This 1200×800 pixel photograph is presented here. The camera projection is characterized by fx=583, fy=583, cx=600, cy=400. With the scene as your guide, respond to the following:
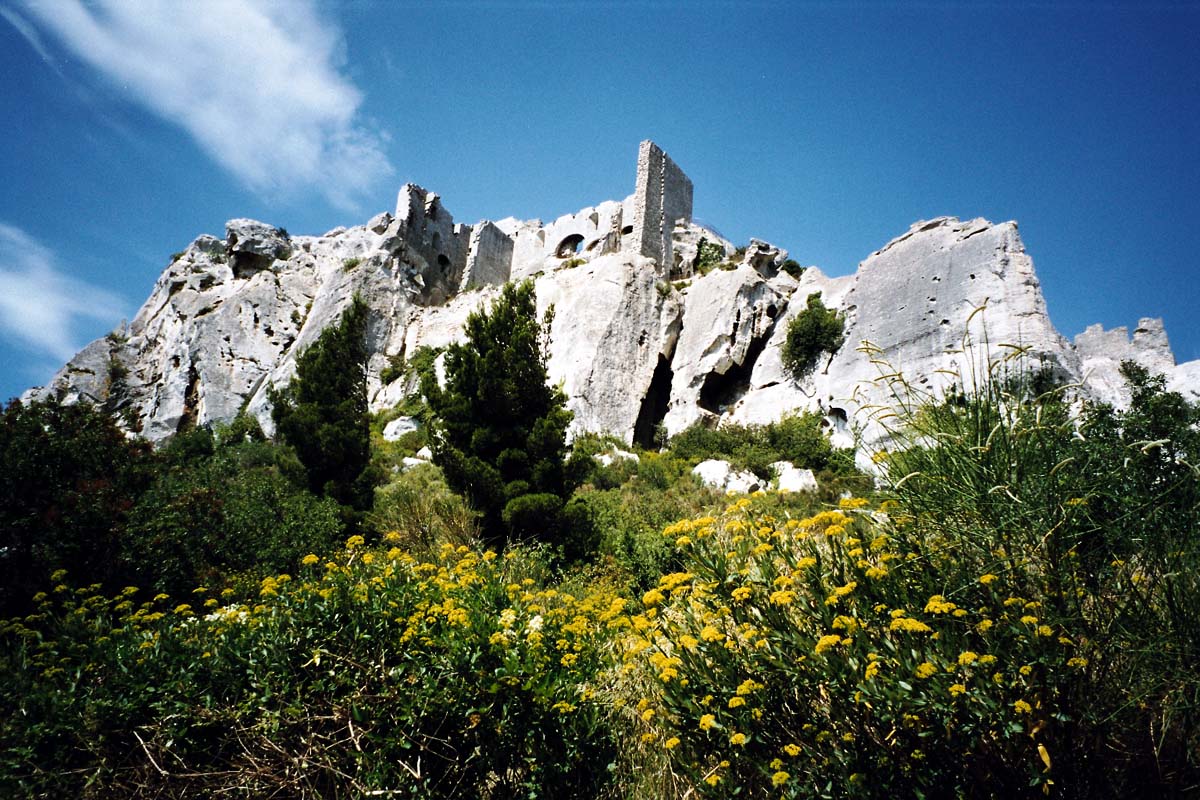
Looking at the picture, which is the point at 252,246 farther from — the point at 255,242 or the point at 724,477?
the point at 724,477

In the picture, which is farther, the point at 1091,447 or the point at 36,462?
the point at 36,462

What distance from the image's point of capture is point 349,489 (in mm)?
11336

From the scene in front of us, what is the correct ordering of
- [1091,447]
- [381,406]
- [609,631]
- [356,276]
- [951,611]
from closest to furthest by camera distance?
[951,611]
[1091,447]
[609,631]
[381,406]
[356,276]

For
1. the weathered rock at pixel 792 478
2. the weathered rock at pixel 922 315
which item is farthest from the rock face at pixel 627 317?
the weathered rock at pixel 792 478

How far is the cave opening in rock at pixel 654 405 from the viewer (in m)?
20.8

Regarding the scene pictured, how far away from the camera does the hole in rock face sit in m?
35.8

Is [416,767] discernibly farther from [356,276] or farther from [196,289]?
[196,289]

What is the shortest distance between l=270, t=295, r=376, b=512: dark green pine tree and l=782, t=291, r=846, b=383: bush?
13798 mm

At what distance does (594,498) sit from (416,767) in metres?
9.55

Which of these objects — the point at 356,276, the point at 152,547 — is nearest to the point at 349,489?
the point at 152,547

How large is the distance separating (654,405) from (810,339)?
5.98m

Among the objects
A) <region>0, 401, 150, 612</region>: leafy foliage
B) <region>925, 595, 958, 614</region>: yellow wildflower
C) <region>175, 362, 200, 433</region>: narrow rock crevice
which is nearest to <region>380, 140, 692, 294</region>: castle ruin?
<region>175, 362, 200, 433</region>: narrow rock crevice

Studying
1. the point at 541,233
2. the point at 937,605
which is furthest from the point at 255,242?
the point at 937,605

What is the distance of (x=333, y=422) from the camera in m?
12.0
